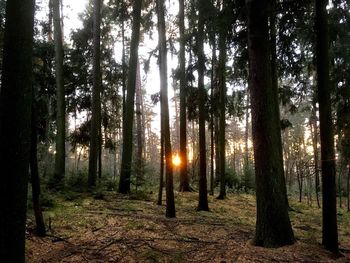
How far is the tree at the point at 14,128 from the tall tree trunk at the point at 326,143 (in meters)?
5.53

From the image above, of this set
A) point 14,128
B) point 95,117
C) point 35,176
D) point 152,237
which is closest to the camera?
point 14,128

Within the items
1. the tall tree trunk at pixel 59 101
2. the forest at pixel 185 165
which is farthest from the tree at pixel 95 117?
the tall tree trunk at pixel 59 101

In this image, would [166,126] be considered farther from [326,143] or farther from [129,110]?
[129,110]

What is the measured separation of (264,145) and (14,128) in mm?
4640

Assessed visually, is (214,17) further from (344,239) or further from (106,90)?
(106,90)

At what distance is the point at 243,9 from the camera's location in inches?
325

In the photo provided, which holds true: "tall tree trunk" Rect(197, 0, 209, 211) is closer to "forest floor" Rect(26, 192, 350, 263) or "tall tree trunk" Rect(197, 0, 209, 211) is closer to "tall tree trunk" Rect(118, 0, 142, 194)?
"forest floor" Rect(26, 192, 350, 263)

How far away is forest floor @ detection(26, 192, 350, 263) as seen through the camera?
6038 millimetres

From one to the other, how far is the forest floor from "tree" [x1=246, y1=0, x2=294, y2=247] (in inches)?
15.1

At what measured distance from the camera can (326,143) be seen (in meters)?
6.82

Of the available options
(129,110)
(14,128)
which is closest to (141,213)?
(129,110)

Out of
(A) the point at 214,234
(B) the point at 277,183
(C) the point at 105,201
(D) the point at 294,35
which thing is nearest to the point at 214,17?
(D) the point at 294,35

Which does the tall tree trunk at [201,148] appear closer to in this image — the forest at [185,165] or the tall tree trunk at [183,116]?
the forest at [185,165]

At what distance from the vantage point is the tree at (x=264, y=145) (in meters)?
6.66
